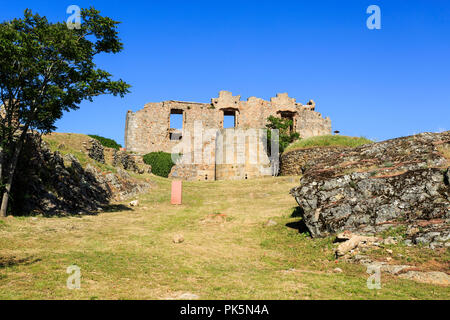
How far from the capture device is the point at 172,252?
9.26 meters

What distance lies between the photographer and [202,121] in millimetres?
45844

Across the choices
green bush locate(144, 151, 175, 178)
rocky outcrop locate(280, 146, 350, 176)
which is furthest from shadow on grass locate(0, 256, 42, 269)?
green bush locate(144, 151, 175, 178)

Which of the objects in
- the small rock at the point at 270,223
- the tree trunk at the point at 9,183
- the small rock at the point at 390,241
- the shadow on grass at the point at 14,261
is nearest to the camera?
the shadow on grass at the point at 14,261

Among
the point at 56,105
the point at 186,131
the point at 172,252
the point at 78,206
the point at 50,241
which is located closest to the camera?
the point at 172,252

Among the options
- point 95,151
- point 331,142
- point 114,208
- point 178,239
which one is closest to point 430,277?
point 178,239

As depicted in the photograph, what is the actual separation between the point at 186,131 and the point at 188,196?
959 inches

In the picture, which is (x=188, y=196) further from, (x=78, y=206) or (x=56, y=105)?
(x=56, y=105)

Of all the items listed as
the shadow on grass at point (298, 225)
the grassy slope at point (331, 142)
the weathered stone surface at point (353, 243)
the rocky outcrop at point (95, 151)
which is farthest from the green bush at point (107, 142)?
the weathered stone surface at point (353, 243)

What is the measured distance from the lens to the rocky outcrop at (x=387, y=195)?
8.65m

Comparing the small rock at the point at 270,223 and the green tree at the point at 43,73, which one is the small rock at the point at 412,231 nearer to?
the small rock at the point at 270,223

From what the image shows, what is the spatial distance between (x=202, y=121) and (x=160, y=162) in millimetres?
10058

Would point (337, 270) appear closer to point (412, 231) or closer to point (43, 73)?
point (412, 231)

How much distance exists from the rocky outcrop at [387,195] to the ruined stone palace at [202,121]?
25179mm
